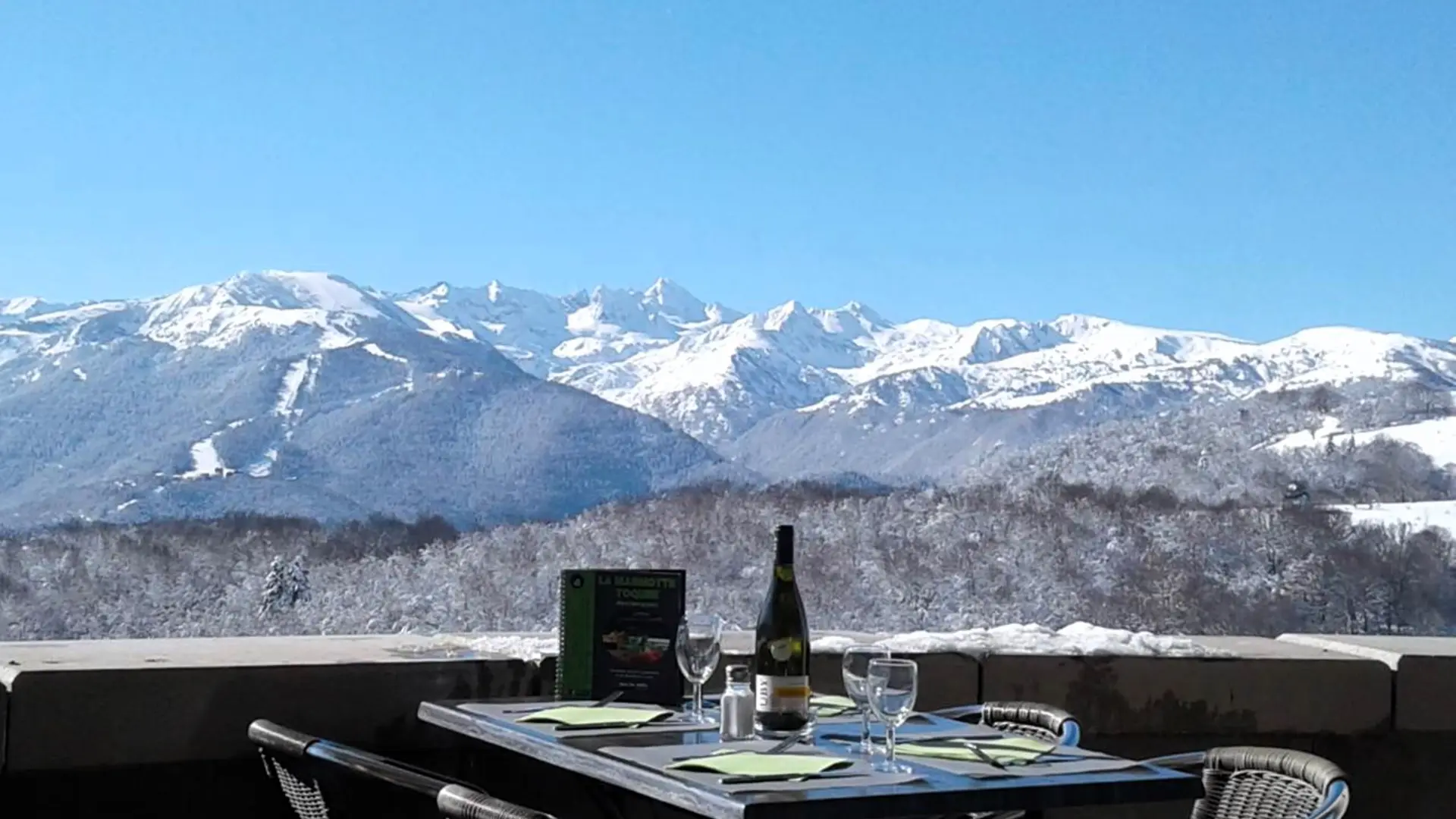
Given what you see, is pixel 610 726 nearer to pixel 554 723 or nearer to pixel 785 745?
pixel 554 723

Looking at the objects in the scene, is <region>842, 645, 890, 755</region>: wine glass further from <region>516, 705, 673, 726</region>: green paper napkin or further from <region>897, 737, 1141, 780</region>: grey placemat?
<region>516, 705, 673, 726</region>: green paper napkin

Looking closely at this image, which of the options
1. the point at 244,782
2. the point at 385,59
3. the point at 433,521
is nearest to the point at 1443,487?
the point at 433,521

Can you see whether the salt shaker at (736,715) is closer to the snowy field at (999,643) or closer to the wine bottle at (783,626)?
the wine bottle at (783,626)

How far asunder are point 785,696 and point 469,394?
23.9 ft

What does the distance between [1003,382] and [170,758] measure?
1145cm

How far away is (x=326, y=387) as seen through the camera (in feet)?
30.3

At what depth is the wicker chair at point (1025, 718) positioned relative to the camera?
2373mm

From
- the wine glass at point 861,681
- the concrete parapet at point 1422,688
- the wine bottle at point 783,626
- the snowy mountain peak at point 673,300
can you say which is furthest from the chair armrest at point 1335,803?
the snowy mountain peak at point 673,300

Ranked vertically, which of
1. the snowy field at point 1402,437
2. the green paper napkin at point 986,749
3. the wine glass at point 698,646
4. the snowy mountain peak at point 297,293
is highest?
the snowy mountain peak at point 297,293

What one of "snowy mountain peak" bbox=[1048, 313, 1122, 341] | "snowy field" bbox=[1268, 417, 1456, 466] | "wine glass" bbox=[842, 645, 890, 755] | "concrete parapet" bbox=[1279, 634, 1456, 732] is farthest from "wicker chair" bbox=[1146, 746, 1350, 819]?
"snowy mountain peak" bbox=[1048, 313, 1122, 341]

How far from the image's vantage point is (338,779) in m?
1.94

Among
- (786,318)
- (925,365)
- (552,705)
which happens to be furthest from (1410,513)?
(786,318)

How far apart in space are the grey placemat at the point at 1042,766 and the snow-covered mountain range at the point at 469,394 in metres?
5.12

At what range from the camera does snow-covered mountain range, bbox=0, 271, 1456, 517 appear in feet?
26.0
